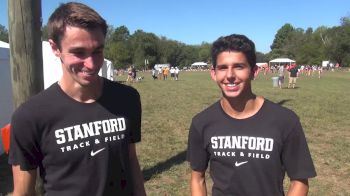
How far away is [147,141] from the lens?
10.2 meters

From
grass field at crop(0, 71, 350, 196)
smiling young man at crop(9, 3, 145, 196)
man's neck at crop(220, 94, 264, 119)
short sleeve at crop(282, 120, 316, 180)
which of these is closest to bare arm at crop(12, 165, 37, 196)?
smiling young man at crop(9, 3, 145, 196)

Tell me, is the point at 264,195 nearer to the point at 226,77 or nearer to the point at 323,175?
the point at 226,77

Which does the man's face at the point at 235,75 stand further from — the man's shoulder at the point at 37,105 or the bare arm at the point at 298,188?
the man's shoulder at the point at 37,105

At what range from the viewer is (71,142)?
233 centimetres

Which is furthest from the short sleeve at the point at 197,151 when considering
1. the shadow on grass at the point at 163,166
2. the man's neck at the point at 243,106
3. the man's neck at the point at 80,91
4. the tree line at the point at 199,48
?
the tree line at the point at 199,48

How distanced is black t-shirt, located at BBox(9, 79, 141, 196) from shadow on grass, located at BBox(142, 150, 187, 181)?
187 inches

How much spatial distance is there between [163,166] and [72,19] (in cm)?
592

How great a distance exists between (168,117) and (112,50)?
100 metres

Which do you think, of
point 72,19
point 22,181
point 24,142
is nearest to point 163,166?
point 22,181

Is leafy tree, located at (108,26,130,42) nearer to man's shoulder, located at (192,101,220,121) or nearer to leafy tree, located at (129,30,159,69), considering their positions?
leafy tree, located at (129,30,159,69)

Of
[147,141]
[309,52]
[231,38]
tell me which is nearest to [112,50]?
[309,52]

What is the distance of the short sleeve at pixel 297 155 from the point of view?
258cm

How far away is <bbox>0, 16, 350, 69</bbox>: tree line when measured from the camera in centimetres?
10756

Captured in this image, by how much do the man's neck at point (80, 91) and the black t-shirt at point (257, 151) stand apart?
0.80 m
